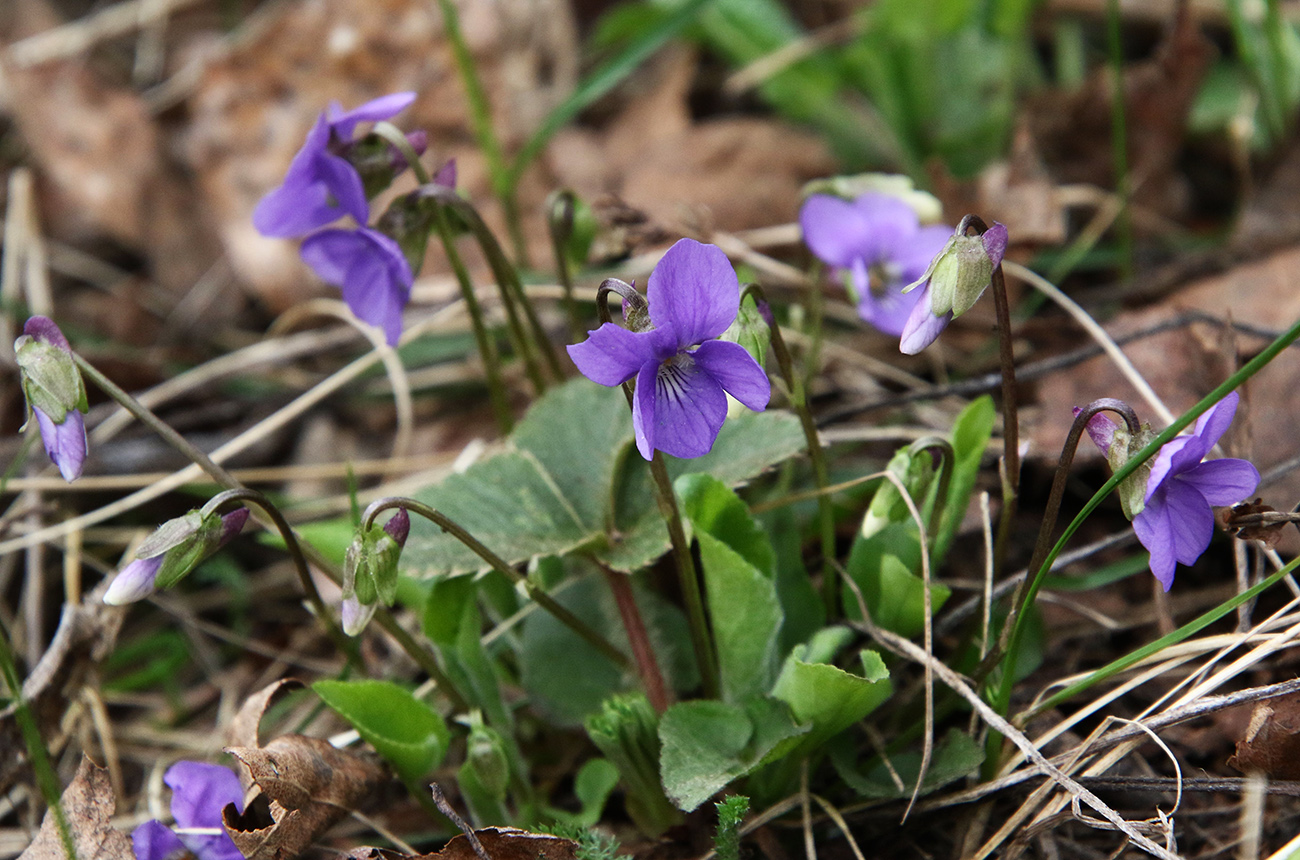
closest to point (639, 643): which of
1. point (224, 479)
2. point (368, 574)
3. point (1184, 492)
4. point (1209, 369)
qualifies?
point (368, 574)

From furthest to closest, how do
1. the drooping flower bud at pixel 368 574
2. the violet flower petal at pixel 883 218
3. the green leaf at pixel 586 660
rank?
the violet flower petal at pixel 883 218
the green leaf at pixel 586 660
the drooping flower bud at pixel 368 574

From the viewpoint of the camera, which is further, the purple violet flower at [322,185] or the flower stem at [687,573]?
the purple violet flower at [322,185]

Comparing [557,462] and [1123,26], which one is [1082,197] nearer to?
[1123,26]

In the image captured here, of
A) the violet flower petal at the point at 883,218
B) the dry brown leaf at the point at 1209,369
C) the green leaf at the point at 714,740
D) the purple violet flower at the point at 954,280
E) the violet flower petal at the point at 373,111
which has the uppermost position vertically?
the violet flower petal at the point at 373,111

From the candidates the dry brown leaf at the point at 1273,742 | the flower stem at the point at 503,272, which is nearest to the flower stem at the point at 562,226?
the flower stem at the point at 503,272

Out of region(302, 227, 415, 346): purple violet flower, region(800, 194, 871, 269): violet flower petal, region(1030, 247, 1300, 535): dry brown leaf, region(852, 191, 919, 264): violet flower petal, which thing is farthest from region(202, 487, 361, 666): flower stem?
region(1030, 247, 1300, 535): dry brown leaf

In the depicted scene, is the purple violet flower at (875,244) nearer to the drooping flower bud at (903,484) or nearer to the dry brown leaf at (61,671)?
the drooping flower bud at (903,484)

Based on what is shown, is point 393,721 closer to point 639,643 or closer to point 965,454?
point 639,643
